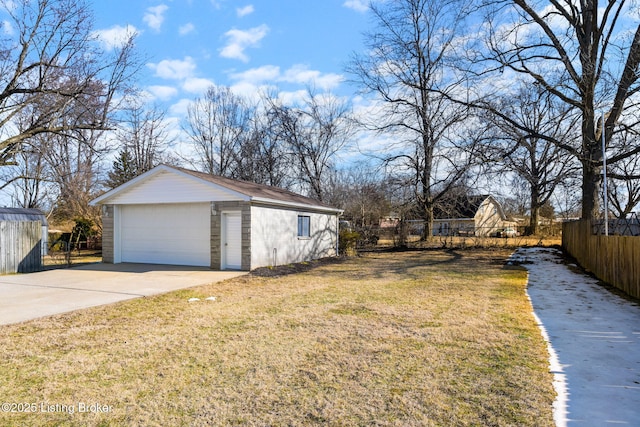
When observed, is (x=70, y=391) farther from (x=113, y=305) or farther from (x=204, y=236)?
(x=204, y=236)

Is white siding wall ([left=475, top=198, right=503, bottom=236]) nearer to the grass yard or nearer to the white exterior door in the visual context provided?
the white exterior door

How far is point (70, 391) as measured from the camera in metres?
3.57

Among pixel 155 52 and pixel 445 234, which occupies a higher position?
pixel 155 52

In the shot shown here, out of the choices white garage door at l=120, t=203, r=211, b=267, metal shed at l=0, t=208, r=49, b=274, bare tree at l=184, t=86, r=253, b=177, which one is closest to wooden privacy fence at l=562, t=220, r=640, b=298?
white garage door at l=120, t=203, r=211, b=267

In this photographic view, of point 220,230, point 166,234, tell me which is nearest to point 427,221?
point 220,230

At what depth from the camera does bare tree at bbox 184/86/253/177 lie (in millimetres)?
28906

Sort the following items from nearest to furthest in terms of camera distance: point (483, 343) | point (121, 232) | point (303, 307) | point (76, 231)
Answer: point (483, 343), point (303, 307), point (121, 232), point (76, 231)

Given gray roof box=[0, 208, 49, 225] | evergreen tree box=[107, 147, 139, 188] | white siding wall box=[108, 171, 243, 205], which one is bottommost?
gray roof box=[0, 208, 49, 225]

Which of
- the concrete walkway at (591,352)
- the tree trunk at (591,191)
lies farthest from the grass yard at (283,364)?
the tree trunk at (591,191)

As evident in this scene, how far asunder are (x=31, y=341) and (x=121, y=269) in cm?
809

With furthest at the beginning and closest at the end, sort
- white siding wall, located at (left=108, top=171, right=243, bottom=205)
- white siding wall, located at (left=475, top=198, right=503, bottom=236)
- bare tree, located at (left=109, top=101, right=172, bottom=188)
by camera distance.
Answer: white siding wall, located at (left=475, top=198, right=503, bottom=236) < bare tree, located at (left=109, top=101, right=172, bottom=188) < white siding wall, located at (left=108, top=171, right=243, bottom=205)

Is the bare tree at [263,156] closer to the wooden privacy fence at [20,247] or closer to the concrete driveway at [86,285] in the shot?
the concrete driveway at [86,285]

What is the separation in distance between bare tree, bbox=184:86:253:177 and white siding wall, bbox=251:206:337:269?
546 inches

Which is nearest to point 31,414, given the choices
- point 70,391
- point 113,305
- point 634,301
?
point 70,391
